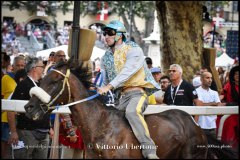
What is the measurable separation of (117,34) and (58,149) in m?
2.48

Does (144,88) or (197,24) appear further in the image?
(197,24)

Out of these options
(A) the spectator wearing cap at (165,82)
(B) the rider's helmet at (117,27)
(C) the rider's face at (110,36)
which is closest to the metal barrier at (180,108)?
(C) the rider's face at (110,36)

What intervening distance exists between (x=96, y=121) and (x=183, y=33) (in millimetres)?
9858

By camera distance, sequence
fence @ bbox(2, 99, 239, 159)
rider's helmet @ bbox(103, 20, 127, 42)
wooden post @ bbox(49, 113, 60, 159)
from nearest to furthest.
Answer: rider's helmet @ bbox(103, 20, 127, 42) < fence @ bbox(2, 99, 239, 159) < wooden post @ bbox(49, 113, 60, 159)

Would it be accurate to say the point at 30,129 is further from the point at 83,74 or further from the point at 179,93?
the point at 179,93

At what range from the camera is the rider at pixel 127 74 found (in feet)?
27.0

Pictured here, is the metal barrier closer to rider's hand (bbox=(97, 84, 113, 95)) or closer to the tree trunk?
rider's hand (bbox=(97, 84, 113, 95))

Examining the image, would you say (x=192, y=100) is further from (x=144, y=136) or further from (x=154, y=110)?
(x=144, y=136)

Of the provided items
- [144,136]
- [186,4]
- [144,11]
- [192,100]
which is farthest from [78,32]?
[144,11]

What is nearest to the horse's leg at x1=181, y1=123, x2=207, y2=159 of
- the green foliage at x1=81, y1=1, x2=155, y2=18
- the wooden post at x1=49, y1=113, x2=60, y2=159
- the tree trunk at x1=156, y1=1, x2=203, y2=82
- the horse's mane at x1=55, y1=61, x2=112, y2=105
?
the horse's mane at x1=55, y1=61, x2=112, y2=105

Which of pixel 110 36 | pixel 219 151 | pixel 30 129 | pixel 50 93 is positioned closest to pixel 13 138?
pixel 30 129

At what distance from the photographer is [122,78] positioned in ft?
27.3

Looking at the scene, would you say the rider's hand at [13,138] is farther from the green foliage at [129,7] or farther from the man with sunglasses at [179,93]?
the green foliage at [129,7]

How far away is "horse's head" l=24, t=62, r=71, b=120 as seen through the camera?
788 cm
